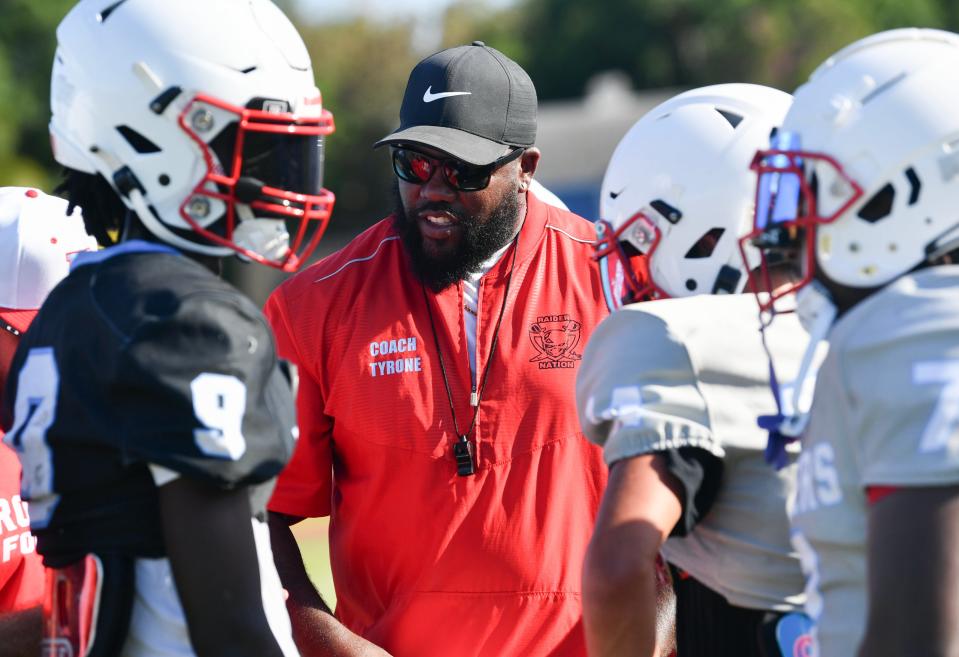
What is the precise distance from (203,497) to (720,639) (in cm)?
102

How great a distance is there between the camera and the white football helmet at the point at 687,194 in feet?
8.80

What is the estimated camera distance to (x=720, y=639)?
97.6 inches

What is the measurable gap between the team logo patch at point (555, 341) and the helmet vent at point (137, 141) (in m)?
1.35

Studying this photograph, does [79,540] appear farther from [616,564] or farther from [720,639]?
[720,639]

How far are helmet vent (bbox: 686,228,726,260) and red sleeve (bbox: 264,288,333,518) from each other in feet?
4.04

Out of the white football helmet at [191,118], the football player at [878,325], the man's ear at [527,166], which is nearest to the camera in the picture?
the football player at [878,325]

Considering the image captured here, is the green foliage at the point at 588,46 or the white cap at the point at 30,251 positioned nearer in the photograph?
the white cap at the point at 30,251

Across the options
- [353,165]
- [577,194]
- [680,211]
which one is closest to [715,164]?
[680,211]

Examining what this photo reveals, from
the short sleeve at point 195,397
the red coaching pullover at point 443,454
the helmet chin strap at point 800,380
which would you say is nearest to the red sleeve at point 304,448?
the red coaching pullover at point 443,454

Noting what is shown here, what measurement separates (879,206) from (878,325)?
0.27 meters

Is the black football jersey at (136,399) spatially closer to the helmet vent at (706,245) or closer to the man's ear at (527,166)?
the helmet vent at (706,245)

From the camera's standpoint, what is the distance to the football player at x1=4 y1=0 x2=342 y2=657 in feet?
7.07

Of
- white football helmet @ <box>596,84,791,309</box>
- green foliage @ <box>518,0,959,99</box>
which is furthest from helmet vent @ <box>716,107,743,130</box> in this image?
green foliage @ <box>518,0,959,99</box>

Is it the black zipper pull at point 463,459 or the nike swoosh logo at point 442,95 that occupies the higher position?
the nike swoosh logo at point 442,95
